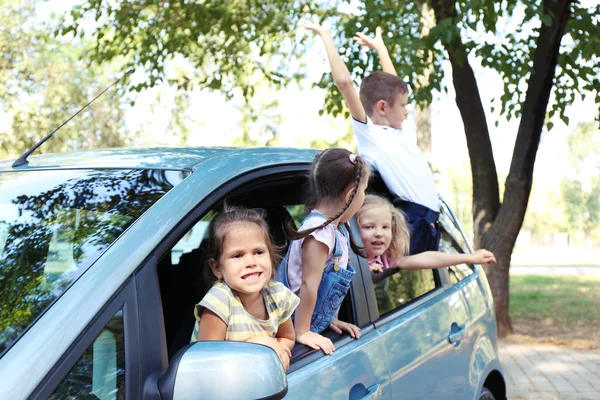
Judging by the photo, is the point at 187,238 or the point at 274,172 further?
the point at 187,238

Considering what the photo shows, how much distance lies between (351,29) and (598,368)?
4890 mm

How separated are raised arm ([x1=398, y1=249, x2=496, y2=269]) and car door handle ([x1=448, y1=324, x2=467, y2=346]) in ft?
0.91

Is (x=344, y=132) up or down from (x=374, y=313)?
up

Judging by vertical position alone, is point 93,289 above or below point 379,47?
below

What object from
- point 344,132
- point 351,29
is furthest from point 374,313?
point 344,132

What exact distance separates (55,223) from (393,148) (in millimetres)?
1907

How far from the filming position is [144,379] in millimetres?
1843

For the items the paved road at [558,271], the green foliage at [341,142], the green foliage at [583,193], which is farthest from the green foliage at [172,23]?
the green foliage at [583,193]

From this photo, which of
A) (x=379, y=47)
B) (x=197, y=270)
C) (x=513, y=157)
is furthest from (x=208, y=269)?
(x=513, y=157)

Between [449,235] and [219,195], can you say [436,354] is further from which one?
[219,195]

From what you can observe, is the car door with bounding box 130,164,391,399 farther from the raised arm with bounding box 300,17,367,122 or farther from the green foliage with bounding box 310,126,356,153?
the green foliage with bounding box 310,126,356,153

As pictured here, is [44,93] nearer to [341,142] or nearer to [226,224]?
[341,142]

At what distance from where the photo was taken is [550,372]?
28.5 feet

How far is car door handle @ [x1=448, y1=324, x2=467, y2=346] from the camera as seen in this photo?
3454 millimetres
